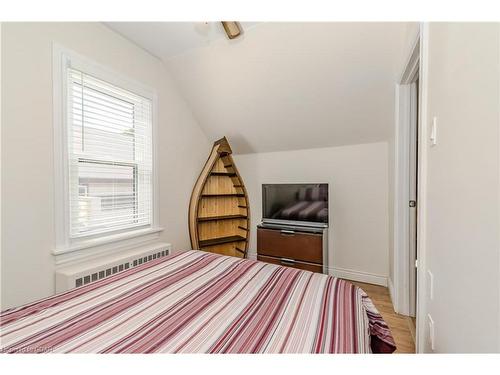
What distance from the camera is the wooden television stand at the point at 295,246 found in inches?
105

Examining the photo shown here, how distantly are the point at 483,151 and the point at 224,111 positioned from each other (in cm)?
266

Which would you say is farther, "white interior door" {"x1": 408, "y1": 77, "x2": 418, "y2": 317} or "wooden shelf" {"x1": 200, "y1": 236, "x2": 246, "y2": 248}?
"wooden shelf" {"x1": 200, "y1": 236, "x2": 246, "y2": 248}

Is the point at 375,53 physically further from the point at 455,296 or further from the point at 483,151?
the point at 455,296

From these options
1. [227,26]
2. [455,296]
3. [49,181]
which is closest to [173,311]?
[455,296]

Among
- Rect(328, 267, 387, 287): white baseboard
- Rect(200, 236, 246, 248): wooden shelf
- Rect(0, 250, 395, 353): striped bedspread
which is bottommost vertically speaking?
Rect(328, 267, 387, 287): white baseboard

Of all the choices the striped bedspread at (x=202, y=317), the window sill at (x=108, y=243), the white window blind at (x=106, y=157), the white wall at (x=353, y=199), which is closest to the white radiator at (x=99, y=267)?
the window sill at (x=108, y=243)

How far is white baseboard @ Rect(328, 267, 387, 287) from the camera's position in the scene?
2727mm

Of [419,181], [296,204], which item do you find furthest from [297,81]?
[419,181]

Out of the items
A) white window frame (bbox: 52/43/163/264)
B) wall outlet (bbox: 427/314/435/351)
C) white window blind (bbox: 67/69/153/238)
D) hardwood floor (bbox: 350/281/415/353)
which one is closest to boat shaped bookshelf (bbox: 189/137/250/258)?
white window blind (bbox: 67/69/153/238)

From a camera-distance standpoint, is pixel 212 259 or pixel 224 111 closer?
pixel 212 259

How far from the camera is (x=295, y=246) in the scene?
2.79 meters

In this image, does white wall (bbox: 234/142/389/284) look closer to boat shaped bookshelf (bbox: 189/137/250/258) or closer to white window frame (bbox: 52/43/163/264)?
boat shaped bookshelf (bbox: 189/137/250/258)

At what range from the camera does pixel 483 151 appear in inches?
24.5

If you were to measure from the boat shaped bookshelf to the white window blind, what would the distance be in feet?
2.06
